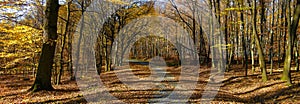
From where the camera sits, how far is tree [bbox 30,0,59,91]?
9711 millimetres

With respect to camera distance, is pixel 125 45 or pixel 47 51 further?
pixel 125 45

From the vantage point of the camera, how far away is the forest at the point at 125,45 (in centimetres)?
983

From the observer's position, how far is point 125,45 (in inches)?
1271

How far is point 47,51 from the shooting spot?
9.79 metres

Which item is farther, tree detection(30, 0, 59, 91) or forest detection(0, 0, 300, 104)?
forest detection(0, 0, 300, 104)

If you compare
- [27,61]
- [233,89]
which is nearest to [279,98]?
[233,89]

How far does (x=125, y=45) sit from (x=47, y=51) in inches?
887

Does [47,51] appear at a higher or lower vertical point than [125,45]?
lower

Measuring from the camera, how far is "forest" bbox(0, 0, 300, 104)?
9.83 m

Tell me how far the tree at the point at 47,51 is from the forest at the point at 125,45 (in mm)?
37

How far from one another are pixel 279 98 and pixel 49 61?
972 centimetres

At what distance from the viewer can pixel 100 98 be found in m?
8.92

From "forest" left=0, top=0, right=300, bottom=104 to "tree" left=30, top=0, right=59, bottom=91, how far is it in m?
0.04

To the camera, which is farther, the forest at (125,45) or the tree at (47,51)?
the forest at (125,45)
